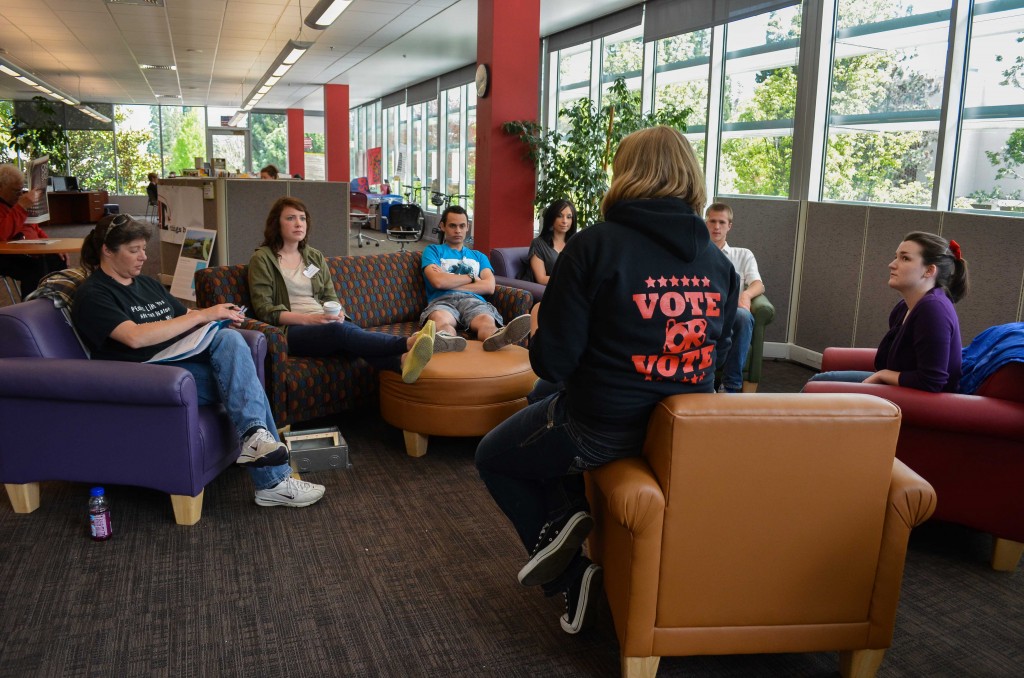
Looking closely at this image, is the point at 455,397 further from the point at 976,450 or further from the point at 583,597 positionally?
the point at 976,450

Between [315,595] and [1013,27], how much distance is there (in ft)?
15.5

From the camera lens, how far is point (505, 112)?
6953 millimetres

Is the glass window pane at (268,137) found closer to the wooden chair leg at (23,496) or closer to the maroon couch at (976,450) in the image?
the wooden chair leg at (23,496)

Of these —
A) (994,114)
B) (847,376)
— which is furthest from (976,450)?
(994,114)

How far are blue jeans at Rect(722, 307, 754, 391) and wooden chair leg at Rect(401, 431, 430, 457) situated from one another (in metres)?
1.87

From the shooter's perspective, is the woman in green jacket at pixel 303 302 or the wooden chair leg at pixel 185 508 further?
the woman in green jacket at pixel 303 302

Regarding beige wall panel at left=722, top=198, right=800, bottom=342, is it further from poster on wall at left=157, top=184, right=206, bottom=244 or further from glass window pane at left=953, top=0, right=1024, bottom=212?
poster on wall at left=157, top=184, right=206, bottom=244

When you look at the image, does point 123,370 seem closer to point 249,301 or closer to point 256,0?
point 249,301

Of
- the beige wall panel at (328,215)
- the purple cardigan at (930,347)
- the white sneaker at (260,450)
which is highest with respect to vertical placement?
the beige wall panel at (328,215)

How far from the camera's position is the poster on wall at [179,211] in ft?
20.3

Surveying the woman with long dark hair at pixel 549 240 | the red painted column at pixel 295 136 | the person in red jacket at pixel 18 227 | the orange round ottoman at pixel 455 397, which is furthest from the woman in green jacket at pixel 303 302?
the red painted column at pixel 295 136

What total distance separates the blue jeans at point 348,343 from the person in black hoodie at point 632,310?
1763 mm

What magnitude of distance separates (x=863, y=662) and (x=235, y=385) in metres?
2.29

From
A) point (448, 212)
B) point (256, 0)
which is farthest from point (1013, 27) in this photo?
point (256, 0)
